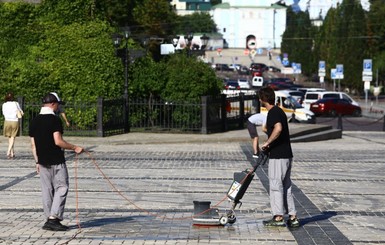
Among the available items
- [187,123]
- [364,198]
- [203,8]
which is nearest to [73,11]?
[187,123]

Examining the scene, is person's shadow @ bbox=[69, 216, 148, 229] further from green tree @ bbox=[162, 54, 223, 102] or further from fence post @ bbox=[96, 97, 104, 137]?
green tree @ bbox=[162, 54, 223, 102]

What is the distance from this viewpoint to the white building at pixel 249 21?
16212cm

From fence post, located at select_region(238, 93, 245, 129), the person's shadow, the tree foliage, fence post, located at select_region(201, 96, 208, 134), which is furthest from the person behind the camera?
the tree foliage

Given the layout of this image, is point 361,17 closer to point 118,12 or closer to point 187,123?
point 118,12

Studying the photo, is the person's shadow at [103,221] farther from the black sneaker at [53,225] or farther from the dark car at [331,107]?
the dark car at [331,107]

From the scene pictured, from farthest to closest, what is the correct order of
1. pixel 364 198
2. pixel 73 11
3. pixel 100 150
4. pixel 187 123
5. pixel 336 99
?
pixel 336 99 < pixel 73 11 < pixel 187 123 < pixel 100 150 < pixel 364 198

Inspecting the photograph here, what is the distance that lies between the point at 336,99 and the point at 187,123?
3137cm

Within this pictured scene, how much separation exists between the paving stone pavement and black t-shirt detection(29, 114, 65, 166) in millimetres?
856

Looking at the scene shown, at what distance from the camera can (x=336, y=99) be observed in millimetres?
61688

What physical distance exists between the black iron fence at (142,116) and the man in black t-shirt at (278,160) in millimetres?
17456

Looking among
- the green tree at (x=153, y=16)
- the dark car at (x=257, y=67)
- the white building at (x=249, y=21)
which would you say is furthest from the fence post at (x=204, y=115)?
the white building at (x=249, y=21)

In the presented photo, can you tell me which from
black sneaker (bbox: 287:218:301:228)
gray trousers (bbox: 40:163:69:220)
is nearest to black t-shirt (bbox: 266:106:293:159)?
black sneaker (bbox: 287:218:301:228)

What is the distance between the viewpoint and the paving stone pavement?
11.8 meters

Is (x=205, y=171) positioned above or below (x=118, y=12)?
below
